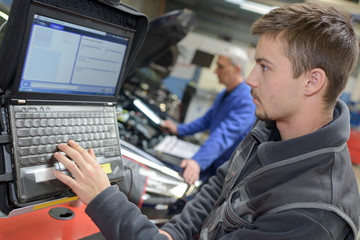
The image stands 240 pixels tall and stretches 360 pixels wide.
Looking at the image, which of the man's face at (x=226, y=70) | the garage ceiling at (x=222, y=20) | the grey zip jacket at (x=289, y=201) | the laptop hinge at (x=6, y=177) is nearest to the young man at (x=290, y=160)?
the grey zip jacket at (x=289, y=201)

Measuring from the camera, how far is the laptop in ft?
2.61

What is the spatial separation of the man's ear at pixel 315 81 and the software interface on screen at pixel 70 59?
62 centimetres

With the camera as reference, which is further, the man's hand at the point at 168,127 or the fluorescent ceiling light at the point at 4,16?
the man's hand at the point at 168,127

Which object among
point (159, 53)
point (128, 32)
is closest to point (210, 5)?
point (159, 53)

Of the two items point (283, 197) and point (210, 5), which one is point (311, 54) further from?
point (210, 5)

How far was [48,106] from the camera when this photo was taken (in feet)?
2.92

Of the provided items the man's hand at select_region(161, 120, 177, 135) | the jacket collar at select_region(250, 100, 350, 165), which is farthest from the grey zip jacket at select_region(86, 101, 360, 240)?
the man's hand at select_region(161, 120, 177, 135)

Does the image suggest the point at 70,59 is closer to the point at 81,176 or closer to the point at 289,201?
the point at 81,176

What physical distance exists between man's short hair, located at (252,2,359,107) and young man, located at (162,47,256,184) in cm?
107

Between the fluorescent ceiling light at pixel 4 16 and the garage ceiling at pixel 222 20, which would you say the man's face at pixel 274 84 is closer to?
the fluorescent ceiling light at pixel 4 16

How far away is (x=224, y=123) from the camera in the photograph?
255cm

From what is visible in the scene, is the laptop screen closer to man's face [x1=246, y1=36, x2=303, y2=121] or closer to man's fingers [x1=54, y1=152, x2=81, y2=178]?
man's fingers [x1=54, y1=152, x2=81, y2=178]

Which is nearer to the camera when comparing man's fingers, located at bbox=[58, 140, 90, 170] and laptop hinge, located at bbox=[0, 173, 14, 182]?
laptop hinge, located at bbox=[0, 173, 14, 182]

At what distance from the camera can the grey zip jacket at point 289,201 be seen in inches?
31.2
